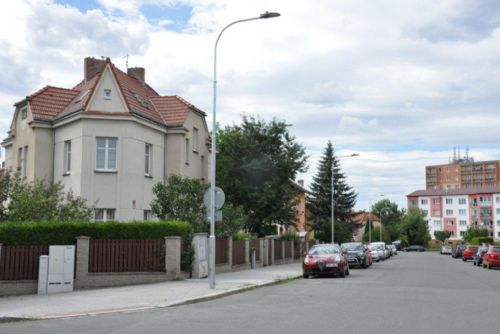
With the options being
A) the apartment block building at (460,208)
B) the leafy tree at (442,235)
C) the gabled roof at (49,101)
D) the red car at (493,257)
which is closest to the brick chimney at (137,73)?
the gabled roof at (49,101)

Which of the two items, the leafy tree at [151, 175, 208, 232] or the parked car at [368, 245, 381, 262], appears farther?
the parked car at [368, 245, 381, 262]

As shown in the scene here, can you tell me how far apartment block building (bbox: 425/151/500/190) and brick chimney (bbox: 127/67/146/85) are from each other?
148911mm

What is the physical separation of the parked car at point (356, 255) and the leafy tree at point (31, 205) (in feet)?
55.0

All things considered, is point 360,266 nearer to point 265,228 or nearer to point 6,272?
point 265,228

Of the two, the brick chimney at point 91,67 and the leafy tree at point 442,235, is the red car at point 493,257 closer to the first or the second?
the brick chimney at point 91,67

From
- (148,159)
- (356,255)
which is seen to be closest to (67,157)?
(148,159)

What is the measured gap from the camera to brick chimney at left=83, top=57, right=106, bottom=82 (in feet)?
113

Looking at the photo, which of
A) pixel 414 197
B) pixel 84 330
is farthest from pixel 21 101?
pixel 414 197

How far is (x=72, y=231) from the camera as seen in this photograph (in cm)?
1970

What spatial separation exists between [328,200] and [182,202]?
133 ft

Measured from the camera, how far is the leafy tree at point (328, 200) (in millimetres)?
62812

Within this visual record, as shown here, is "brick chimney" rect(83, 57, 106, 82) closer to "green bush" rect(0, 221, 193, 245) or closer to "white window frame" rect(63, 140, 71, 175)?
"white window frame" rect(63, 140, 71, 175)

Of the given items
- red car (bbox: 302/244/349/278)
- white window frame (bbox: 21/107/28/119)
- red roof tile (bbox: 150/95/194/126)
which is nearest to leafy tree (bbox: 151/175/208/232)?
red car (bbox: 302/244/349/278)

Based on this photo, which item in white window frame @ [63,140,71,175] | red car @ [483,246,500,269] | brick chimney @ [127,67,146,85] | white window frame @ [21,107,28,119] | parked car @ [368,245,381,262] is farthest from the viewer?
parked car @ [368,245,381,262]
